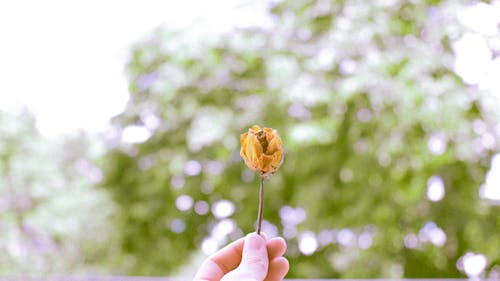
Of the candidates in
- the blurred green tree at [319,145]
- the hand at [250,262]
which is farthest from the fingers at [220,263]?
the blurred green tree at [319,145]

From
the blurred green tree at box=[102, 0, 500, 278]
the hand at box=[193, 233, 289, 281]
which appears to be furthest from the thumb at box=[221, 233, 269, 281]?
the blurred green tree at box=[102, 0, 500, 278]

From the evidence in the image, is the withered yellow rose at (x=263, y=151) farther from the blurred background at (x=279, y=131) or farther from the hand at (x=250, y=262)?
the blurred background at (x=279, y=131)

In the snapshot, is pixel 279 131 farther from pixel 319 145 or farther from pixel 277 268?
pixel 277 268

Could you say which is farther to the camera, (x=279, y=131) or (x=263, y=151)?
(x=279, y=131)

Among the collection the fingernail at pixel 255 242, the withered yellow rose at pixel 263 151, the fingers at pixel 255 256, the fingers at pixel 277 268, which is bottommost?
the fingers at pixel 277 268

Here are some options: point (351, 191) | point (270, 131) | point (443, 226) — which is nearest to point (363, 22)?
point (351, 191)

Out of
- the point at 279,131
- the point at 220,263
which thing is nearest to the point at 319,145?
the point at 279,131

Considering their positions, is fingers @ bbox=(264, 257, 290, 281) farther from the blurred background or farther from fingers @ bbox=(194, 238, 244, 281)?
the blurred background
